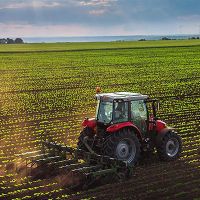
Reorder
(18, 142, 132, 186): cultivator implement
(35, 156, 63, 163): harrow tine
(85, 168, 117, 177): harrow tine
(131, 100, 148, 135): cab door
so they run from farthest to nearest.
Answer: (131, 100, 148, 135): cab door → (35, 156, 63, 163): harrow tine → (18, 142, 132, 186): cultivator implement → (85, 168, 117, 177): harrow tine

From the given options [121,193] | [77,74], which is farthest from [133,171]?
[77,74]

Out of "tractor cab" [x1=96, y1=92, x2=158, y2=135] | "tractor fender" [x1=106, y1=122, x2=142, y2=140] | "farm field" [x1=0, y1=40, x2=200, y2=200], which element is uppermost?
"tractor cab" [x1=96, y1=92, x2=158, y2=135]

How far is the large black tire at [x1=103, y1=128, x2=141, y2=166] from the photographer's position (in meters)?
10.8

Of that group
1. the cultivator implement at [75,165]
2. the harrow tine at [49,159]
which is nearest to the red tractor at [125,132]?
the cultivator implement at [75,165]

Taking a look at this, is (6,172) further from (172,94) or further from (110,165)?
(172,94)

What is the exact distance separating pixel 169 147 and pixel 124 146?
165cm

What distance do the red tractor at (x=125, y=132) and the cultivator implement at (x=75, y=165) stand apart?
30cm

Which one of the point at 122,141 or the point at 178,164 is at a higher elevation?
the point at 122,141

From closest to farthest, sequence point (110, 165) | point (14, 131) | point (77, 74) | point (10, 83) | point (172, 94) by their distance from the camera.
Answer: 1. point (110, 165)
2. point (14, 131)
3. point (172, 94)
4. point (10, 83)
5. point (77, 74)

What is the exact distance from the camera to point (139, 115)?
11.6 m

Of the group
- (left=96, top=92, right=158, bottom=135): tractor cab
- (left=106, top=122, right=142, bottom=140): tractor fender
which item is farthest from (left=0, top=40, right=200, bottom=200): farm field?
(left=96, top=92, right=158, bottom=135): tractor cab

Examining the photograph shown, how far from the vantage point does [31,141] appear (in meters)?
14.5

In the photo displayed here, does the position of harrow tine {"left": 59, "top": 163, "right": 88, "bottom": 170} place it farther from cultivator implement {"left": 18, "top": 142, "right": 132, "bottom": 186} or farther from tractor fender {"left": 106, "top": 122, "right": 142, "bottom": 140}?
tractor fender {"left": 106, "top": 122, "right": 142, "bottom": 140}

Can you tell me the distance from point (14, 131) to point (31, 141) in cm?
174
